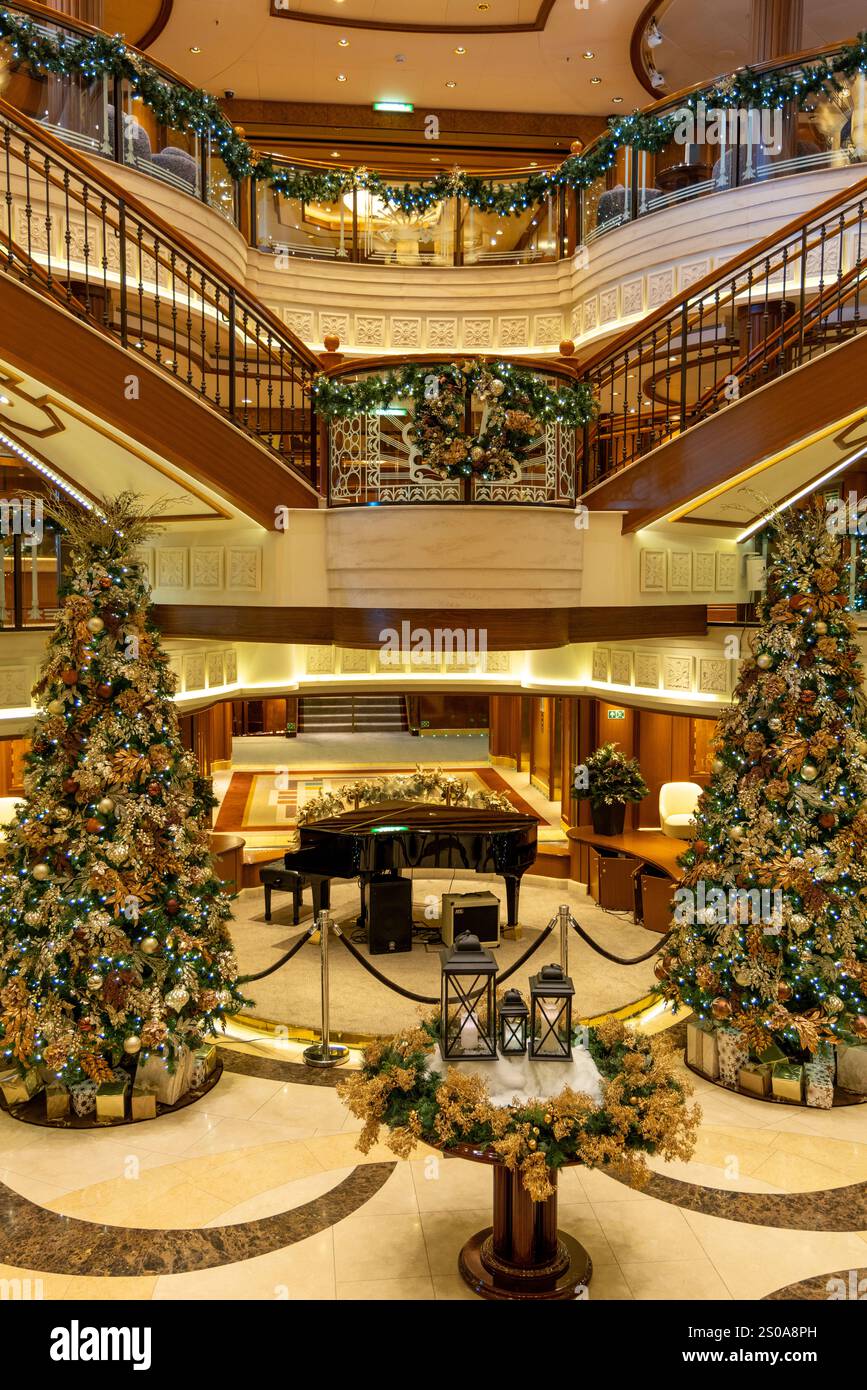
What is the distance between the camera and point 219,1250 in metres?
4.54

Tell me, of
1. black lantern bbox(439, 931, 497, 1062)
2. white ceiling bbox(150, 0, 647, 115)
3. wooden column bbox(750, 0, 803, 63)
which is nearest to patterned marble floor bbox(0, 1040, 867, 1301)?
black lantern bbox(439, 931, 497, 1062)

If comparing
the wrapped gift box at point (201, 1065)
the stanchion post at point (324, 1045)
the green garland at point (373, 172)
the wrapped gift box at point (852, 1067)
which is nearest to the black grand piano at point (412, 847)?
the stanchion post at point (324, 1045)

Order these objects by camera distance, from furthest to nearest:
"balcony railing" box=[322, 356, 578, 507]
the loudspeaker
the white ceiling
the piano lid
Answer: the white ceiling < the loudspeaker < the piano lid < "balcony railing" box=[322, 356, 578, 507]

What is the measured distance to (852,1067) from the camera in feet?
20.5

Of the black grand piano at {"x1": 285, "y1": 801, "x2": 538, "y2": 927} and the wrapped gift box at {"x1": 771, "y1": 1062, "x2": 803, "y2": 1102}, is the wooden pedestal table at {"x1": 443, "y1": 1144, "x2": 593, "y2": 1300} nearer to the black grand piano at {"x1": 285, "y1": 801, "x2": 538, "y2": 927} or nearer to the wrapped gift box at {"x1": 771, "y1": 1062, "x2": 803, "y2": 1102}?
the wrapped gift box at {"x1": 771, "y1": 1062, "x2": 803, "y2": 1102}

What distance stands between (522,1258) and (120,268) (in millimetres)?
6795

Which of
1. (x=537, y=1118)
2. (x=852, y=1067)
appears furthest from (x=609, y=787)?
(x=537, y=1118)

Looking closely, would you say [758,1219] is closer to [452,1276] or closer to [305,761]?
[452,1276]

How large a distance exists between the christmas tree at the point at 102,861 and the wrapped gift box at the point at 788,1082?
3.38 m

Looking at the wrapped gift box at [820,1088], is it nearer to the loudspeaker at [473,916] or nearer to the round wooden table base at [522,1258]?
the round wooden table base at [522,1258]

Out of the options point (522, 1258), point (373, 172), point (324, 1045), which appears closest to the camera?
point (522, 1258)

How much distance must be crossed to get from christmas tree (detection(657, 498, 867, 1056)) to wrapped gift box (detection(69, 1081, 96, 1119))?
361 centimetres

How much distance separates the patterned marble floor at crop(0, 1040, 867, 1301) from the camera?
431cm

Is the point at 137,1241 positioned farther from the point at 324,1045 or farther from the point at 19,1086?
the point at 324,1045
